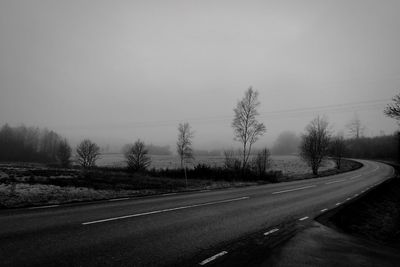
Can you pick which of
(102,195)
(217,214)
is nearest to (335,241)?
(217,214)

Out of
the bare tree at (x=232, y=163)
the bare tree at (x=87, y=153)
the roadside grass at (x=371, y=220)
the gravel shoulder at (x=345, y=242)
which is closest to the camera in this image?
the gravel shoulder at (x=345, y=242)

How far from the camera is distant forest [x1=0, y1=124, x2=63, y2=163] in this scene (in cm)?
10350

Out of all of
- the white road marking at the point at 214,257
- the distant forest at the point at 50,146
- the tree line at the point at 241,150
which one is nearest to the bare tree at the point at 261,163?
the tree line at the point at 241,150

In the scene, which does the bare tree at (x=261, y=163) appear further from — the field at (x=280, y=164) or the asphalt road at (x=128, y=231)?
the asphalt road at (x=128, y=231)

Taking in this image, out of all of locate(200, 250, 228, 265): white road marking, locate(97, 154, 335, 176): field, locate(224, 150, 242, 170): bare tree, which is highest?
locate(224, 150, 242, 170): bare tree

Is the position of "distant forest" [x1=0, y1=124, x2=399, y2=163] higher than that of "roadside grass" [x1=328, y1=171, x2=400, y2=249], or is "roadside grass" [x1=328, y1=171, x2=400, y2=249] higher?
"distant forest" [x1=0, y1=124, x2=399, y2=163]

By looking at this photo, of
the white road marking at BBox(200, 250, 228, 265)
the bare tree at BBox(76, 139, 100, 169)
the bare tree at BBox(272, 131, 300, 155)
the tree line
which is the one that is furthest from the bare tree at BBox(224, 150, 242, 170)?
the bare tree at BBox(272, 131, 300, 155)

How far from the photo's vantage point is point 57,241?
18.3 ft

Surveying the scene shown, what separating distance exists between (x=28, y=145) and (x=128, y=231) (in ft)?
437

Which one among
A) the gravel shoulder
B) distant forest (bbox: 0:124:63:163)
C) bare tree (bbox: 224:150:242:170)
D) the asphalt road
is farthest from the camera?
distant forest (bbox: 0:124:63:163)

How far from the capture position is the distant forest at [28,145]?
103500mm

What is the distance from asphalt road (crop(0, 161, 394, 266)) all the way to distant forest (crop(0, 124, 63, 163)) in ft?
365

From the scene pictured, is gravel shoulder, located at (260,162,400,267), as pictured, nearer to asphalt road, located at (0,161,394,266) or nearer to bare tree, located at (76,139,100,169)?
asphalt road, located at (0,161,394,266)

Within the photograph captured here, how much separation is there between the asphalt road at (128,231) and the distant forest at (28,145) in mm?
111306
